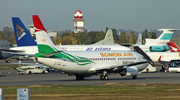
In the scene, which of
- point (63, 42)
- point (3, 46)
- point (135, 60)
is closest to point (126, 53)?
point (135, 60)

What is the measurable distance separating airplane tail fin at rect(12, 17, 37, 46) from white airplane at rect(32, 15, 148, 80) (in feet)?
60.4

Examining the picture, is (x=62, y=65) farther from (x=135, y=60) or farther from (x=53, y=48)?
(x=135, y=60)

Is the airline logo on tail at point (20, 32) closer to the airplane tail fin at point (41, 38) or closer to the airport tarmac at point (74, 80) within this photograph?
the airport tarmac at point (74, 80)

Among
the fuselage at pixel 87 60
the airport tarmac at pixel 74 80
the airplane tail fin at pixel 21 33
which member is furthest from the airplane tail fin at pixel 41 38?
the airplane tail fin at pixel 21 33

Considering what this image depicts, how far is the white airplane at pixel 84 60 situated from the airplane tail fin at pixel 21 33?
18.4m

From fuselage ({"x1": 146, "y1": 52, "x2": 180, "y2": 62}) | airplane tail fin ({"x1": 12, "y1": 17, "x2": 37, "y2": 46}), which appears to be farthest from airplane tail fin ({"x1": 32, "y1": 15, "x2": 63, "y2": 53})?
fuselage ({"x1": 146, "y1": 52, "x2": 180, "y2": 62})

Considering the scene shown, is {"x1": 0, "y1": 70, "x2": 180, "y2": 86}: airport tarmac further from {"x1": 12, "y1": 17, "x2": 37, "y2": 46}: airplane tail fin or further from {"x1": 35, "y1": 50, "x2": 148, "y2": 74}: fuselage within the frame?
{"x1": 12, "y1": 17, "x2": 37, "y2": 46}: airplane tail fin

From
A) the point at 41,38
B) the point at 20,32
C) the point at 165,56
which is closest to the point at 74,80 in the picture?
the point at 41,38

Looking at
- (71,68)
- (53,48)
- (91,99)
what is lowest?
(91,99)

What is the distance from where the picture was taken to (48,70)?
60.6 m

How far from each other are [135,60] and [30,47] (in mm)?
22388

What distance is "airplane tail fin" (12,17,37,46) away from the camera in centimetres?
5424

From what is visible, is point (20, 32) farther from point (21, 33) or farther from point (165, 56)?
point (165, 56)

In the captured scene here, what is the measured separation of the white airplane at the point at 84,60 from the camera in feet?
119
